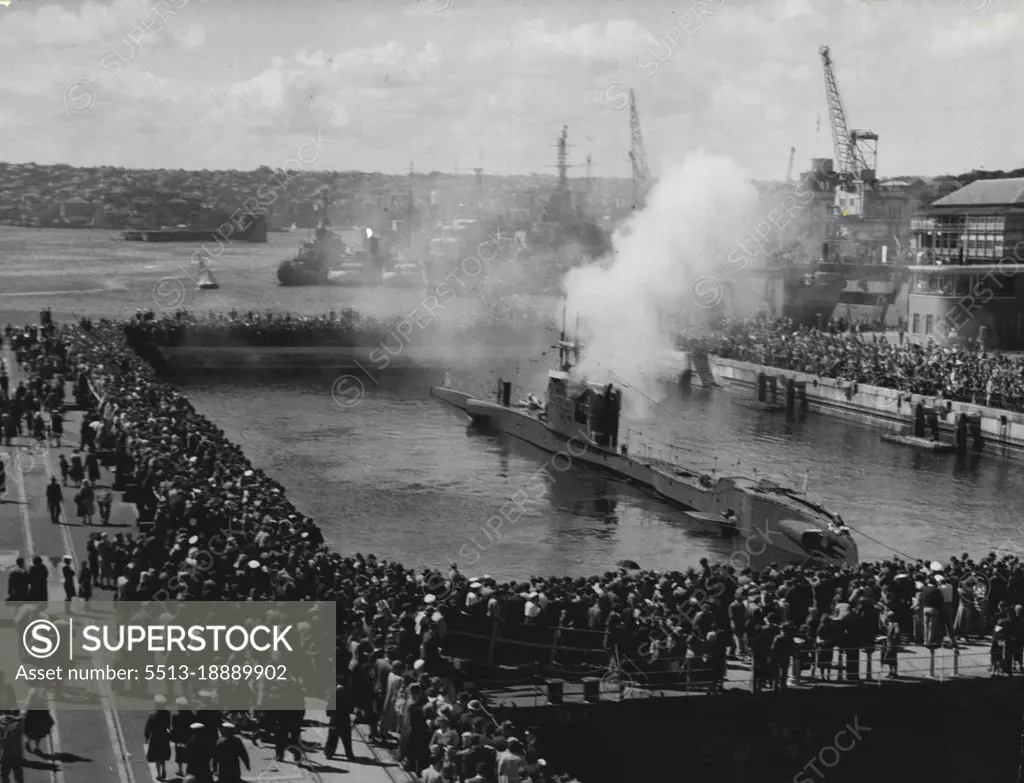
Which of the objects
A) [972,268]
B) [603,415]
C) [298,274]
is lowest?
[603,415]

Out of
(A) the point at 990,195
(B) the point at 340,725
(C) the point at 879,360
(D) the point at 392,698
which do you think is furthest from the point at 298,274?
(B) the point at 340,725

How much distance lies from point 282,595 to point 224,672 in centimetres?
312

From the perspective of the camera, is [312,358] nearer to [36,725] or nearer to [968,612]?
[968,612]

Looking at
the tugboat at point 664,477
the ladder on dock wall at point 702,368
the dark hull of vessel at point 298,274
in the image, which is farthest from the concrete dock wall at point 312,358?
the dark hull of vessel at point 298,274

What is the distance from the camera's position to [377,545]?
4928 cm

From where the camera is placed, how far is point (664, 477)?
56.2m

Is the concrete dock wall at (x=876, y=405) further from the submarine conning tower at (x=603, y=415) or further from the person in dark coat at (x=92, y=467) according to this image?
the person in dark coat at (x=92, y=467)

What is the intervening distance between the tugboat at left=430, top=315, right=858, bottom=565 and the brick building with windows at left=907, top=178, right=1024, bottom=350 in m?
31.8

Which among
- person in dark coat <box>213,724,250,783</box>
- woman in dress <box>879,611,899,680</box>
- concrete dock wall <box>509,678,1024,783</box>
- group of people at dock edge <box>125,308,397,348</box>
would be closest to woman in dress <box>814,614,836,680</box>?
concrete dock wall <box>509,678,1024,783</box>

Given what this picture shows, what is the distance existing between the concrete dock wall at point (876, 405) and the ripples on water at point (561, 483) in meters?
1.19

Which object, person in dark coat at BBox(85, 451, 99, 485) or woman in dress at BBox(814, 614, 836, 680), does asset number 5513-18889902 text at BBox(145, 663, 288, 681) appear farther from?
person in dark coat at BBox(85, 451, 99, 485)

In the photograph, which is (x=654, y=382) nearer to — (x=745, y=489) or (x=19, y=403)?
(x=745, y=489)

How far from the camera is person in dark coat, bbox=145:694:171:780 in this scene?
63.2ft

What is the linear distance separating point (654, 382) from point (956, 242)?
27.9 m
